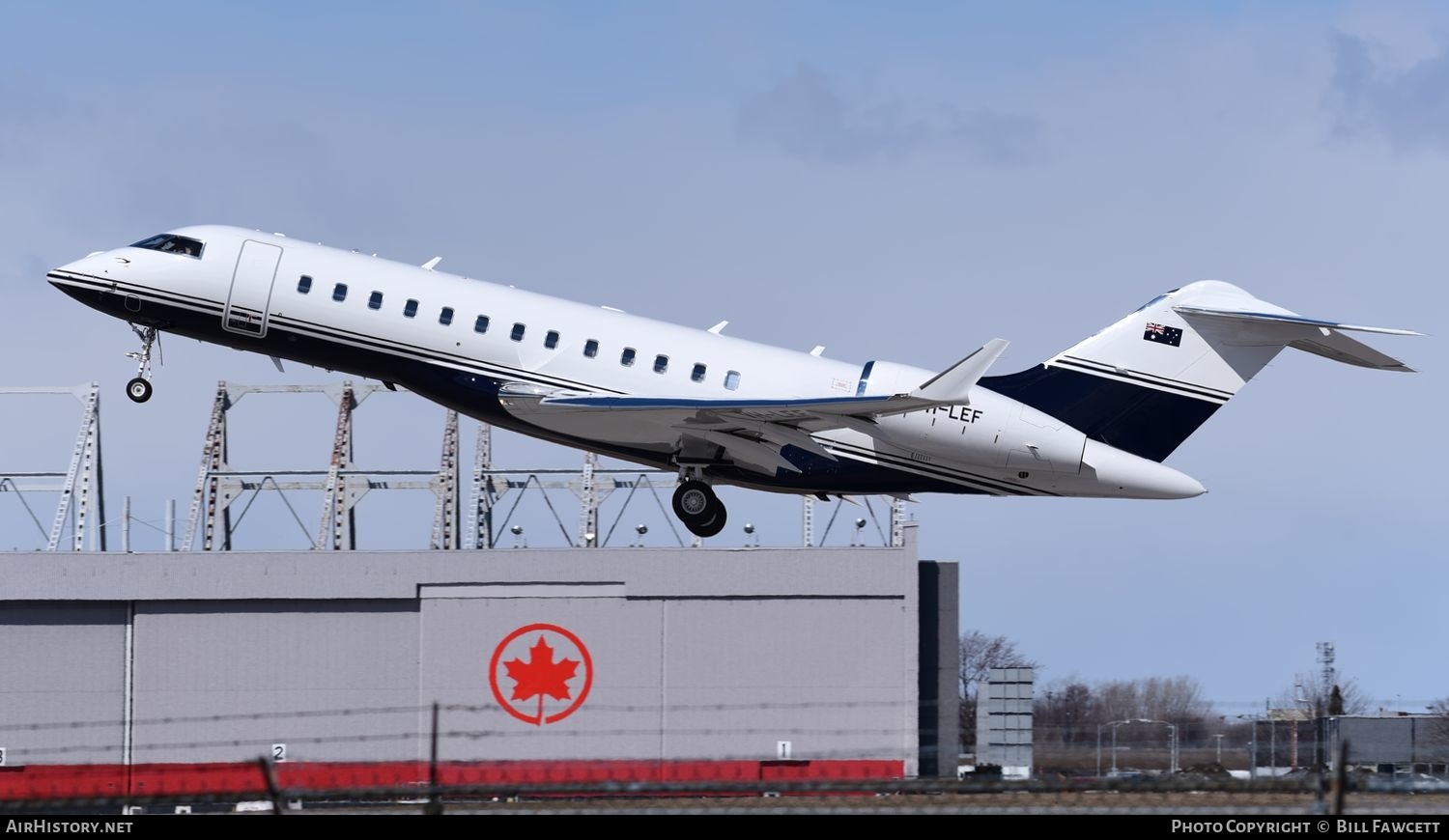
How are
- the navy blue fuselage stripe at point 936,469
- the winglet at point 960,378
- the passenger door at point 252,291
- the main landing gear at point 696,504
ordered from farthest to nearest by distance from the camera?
the main landing gear at point 696,504, the navy blue fuselage stripe at point 936,469, the passenger door at point 252,291, the winglet at point 960,378

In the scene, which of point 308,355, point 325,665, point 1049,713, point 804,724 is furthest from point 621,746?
point 308,355

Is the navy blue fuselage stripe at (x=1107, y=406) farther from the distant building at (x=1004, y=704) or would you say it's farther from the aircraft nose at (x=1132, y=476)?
the distant building at (x=1004, y=704)

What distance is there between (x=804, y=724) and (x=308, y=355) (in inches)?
493

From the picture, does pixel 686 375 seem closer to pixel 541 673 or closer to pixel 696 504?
pixel 696 504

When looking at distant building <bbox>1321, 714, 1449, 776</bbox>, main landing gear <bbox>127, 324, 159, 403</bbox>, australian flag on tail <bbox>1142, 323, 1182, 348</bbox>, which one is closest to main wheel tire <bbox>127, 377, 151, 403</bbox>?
main landing gear <bbox>127, 324, 159, 403</bbox>

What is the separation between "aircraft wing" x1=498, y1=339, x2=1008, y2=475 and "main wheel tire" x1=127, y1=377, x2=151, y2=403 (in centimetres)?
646

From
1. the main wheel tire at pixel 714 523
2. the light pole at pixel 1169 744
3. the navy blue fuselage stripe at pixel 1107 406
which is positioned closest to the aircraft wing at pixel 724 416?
the main wheel tire at pixel 714 523

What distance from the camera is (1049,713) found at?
38438mm

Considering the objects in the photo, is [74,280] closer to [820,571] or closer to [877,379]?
[877,379]

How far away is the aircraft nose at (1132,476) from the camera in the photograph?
2728 centimetres

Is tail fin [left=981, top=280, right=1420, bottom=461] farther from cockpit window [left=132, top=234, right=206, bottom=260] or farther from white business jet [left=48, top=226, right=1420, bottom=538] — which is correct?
cockpit window [left=132, top=234, right=206, bottom=260]

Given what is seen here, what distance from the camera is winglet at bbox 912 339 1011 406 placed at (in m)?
23.3

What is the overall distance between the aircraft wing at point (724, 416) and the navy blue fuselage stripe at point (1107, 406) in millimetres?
→ 2400
